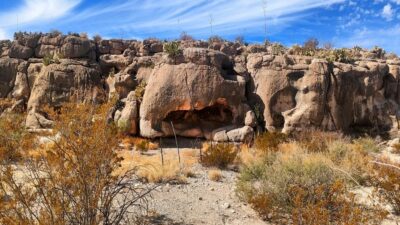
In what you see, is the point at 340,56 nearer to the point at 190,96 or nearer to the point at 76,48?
the point at 190,96

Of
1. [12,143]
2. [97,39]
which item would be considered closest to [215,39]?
[97,39]

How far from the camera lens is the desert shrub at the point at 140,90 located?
16016 millimetres

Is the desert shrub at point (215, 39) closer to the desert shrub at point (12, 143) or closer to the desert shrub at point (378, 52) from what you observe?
the desert shrub at point (378, 52)

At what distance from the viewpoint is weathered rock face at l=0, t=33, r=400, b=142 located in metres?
15.1

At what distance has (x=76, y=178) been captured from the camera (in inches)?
176

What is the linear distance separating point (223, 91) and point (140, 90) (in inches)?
145

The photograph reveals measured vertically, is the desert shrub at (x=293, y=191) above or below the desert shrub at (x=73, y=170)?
below

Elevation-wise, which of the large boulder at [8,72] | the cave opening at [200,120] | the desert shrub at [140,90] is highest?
the large boulder at [8,72]

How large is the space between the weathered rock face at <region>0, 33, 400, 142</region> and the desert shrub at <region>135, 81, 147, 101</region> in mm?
44

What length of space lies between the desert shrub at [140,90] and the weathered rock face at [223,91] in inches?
1.7

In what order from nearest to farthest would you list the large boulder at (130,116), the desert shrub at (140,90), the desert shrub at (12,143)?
1. the desert shrub at (12,143)
2. the large boulder at (130,116)
3. the desert shrub at (140,90)

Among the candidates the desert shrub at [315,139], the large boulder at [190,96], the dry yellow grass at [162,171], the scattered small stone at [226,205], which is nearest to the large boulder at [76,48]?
the large boulder at [190,96]

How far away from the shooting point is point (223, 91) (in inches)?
601

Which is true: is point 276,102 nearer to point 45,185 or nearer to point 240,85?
point 240,85
